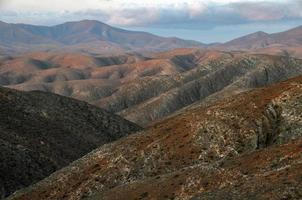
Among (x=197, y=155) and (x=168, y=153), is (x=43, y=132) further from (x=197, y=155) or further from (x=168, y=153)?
(x=197, y=155)

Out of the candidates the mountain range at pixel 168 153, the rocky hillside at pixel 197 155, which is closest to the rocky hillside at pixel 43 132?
the mountain range at pixel 168 153

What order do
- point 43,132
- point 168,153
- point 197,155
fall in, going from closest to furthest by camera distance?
1. point 197,155
2. point 168,153
3. point 43,132

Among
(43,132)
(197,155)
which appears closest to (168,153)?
(197,155)

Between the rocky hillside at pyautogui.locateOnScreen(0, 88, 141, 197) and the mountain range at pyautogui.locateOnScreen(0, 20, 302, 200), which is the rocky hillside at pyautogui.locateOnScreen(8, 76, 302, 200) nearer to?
the mountain range at pyautogui.locateOnScreen(0, 20, 302, 200)

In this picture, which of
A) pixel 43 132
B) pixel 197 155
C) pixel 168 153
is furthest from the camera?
pixel 43 132

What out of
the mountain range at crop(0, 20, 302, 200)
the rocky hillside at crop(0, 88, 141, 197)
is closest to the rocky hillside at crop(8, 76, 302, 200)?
the mountain range at crop(0, 20, 302, 200)

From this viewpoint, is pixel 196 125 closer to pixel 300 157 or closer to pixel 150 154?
pixel 150 154

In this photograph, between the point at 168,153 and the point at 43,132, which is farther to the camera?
the point at 43,132

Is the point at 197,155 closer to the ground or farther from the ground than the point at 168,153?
farther from the ground
